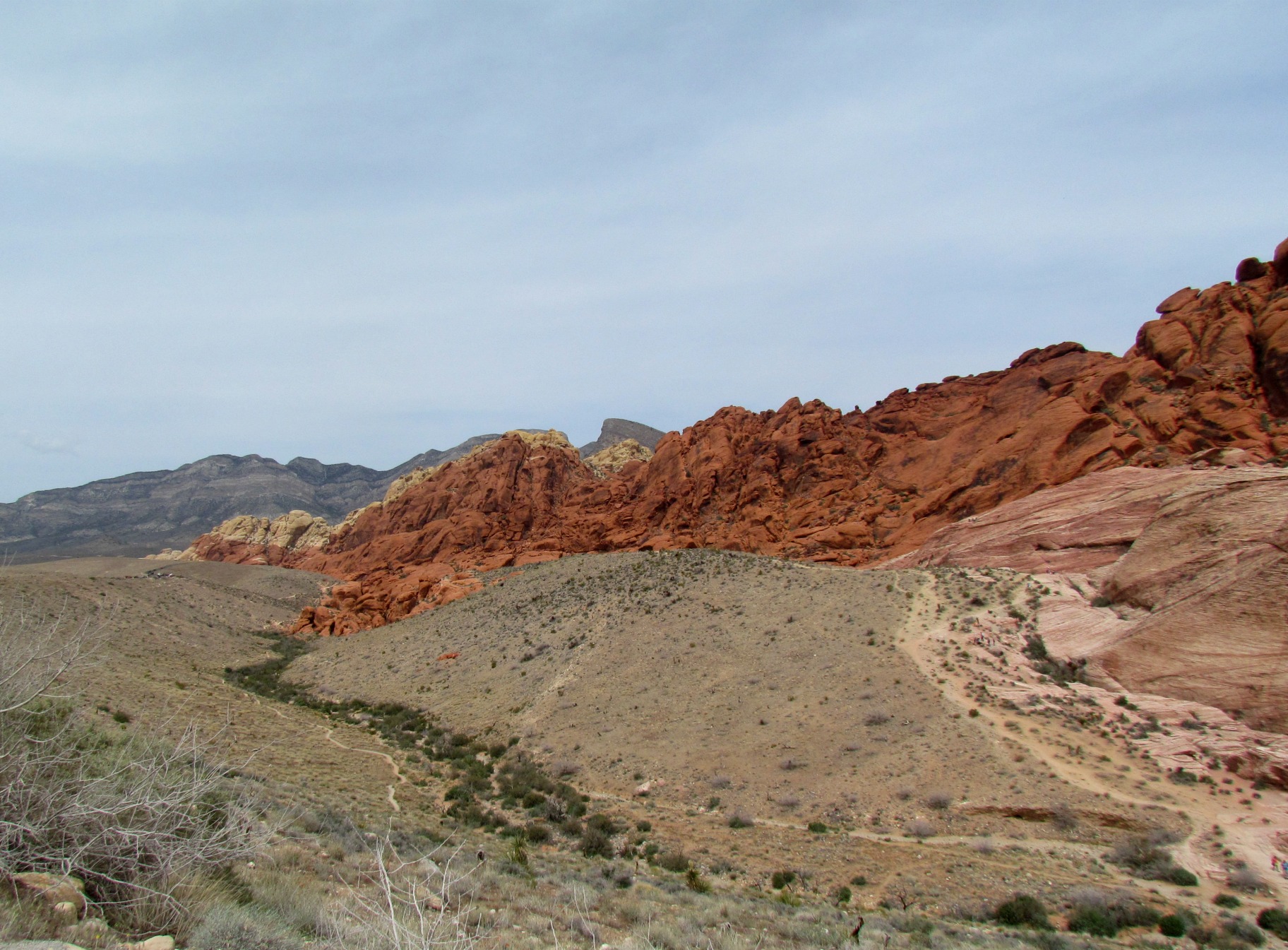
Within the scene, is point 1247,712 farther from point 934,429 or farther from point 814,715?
point 934,429

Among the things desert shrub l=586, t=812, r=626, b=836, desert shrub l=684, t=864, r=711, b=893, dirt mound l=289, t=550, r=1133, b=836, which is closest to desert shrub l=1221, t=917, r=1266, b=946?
dirt mound l=289, t=550, r=1133, b=836

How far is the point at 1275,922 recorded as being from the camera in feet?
35.1

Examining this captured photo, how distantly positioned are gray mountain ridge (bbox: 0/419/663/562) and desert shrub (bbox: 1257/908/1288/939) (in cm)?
12987

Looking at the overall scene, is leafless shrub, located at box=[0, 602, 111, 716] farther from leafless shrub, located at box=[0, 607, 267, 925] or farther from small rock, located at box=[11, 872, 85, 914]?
small rock, located at box=[11, 872, 85, 914]

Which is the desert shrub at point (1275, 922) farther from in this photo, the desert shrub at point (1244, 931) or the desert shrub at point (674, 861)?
the desert shrub at point (674, 861)

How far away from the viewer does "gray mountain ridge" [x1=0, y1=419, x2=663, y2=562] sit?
483 ft

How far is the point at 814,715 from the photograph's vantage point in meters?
20.5

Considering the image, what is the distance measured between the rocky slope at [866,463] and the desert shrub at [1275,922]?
22.6 metres

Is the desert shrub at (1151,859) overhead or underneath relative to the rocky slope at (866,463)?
underneath

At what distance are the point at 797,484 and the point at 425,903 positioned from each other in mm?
45989

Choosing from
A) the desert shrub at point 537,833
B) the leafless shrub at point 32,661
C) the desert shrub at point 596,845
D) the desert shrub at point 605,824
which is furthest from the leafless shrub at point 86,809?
the desert shrub at point 605,824

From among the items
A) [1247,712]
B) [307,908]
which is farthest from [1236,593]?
[307,908]

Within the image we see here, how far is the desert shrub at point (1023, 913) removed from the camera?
448 inches

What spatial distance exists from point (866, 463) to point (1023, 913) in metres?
41.5
